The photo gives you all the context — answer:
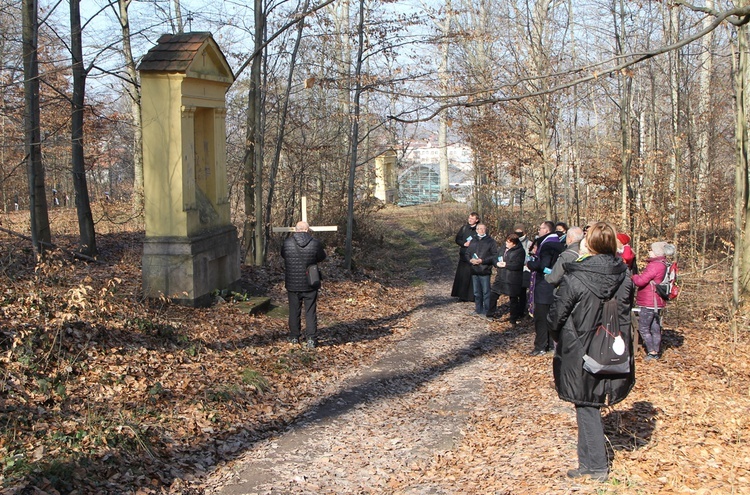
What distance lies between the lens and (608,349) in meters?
4.84

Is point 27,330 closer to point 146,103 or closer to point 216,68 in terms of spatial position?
point 146,103

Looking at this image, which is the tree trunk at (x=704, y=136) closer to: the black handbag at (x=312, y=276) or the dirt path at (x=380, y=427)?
the dirt path at (x=380, y=427)

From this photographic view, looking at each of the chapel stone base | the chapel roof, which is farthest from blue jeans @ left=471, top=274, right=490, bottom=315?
the chapel roof

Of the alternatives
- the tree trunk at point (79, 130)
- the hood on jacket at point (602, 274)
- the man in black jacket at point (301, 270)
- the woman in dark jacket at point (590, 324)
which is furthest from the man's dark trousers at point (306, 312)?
the hood on jacket at point (602, 274)

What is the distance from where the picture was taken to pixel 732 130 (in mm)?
22469

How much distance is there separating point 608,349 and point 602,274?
0.54 metres

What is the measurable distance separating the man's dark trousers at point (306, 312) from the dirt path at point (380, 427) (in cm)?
106

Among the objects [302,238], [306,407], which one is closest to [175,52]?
[302,238]

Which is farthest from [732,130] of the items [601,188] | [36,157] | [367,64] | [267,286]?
[36,157]

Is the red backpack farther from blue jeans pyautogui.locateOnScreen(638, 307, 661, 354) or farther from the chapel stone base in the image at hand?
the chapel stone base

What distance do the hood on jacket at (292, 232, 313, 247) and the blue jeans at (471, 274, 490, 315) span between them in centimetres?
447

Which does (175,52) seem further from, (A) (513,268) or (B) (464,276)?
(B) (464,276)

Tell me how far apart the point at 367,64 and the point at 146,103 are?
28.0 ft

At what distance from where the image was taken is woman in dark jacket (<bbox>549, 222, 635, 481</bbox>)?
488 centimetres
